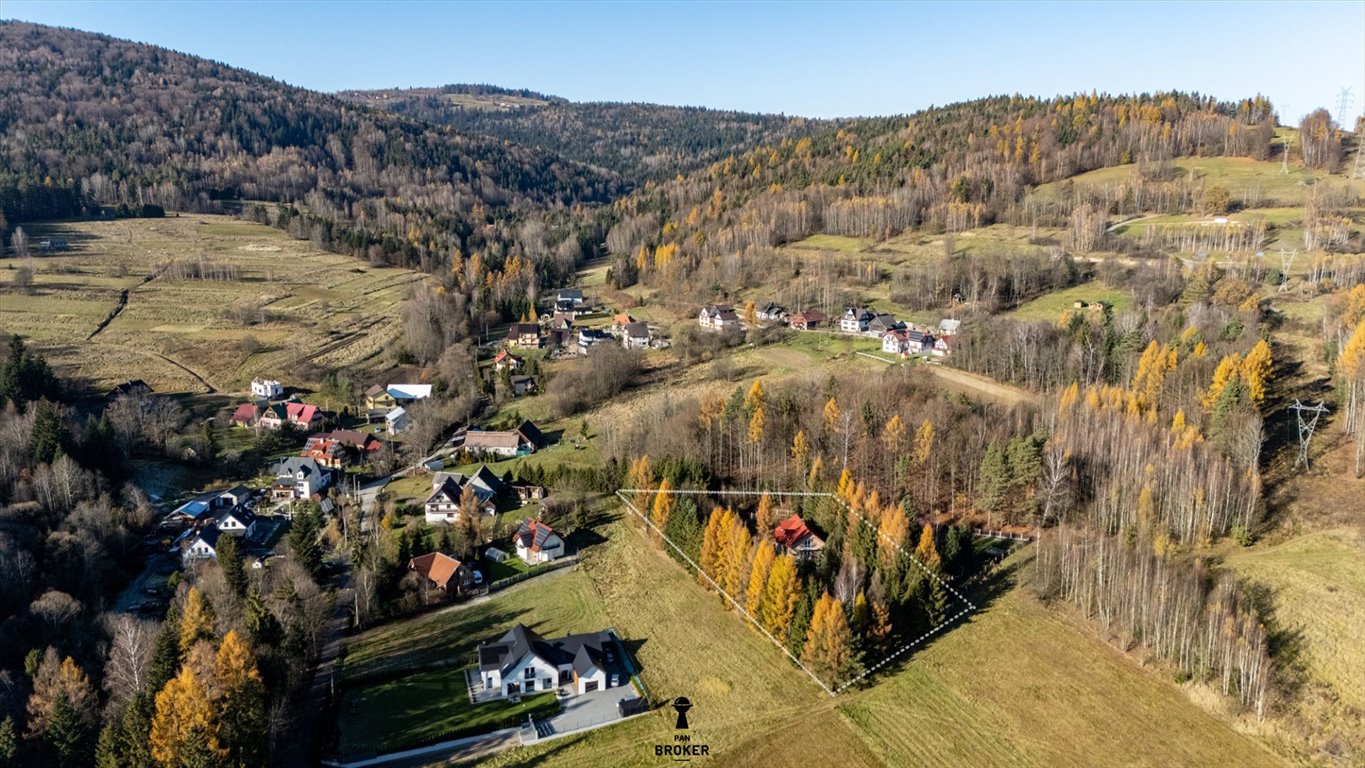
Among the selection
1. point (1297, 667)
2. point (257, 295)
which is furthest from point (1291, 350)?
point (257, 295)

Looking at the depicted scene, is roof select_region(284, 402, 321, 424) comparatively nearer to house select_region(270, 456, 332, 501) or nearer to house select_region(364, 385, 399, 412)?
house select_region(364, 385, 399, 412)

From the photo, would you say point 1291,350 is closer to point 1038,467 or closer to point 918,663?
point 1038,467

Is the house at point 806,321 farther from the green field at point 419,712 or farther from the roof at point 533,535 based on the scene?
the green field at point 419,712

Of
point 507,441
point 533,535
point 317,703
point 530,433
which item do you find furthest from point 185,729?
point 530,433

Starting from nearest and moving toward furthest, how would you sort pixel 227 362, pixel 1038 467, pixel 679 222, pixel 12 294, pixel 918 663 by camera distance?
pixel 918 663, pixel 1038 467, pixel 227 362, pixel 12 294, pixel 679 222

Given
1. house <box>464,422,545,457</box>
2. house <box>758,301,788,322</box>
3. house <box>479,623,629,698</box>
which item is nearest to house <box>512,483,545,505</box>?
house <box>464,422,545,457</box>

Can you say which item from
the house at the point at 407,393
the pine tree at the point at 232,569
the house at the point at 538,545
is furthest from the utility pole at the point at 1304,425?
the house at the point at 407,393

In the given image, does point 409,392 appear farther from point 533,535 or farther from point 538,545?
point 538,545
